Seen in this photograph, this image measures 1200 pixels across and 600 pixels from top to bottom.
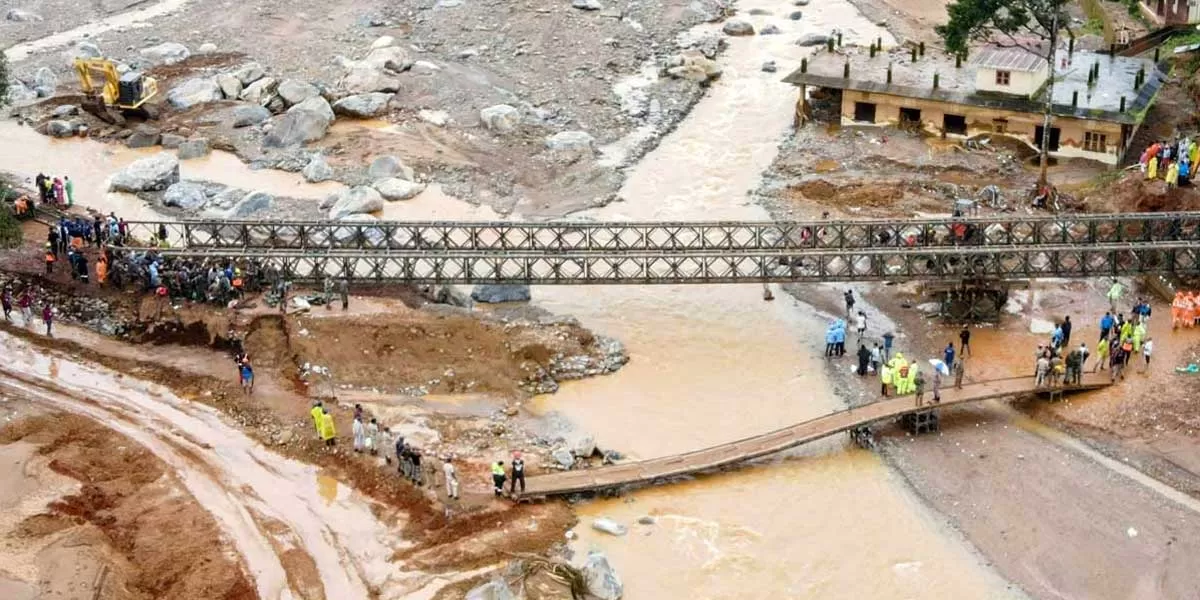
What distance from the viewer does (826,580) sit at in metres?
29.8

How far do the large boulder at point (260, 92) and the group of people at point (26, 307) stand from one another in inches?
815

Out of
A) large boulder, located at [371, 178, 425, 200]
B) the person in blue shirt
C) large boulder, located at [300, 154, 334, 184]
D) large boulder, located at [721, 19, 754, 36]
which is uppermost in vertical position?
large boulder, located at [721, 19, 754, 36]

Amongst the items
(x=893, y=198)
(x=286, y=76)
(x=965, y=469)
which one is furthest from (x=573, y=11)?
(x=965, y=469)

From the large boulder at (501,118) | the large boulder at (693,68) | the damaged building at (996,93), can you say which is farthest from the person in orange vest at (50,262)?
the large boulder at (693,68)

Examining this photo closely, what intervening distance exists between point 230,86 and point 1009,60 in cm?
3202

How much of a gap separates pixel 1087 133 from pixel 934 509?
2347cm

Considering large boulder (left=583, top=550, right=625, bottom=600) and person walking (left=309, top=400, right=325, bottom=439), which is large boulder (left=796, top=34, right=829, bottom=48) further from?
large boulder (left=583, top=550, right=625, bottom=600)

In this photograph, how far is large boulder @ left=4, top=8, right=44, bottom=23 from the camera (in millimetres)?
73188

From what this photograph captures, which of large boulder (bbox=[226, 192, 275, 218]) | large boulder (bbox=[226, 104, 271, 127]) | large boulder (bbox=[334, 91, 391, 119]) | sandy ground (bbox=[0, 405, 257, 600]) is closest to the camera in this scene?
sandy ground (bbox=[0, 405, 257, 600])

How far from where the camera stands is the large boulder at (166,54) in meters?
65.4

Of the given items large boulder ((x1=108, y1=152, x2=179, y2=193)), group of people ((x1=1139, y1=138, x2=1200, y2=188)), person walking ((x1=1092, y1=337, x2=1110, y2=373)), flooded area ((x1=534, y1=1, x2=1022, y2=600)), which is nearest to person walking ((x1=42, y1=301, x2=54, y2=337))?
large boulder ((x1=108, y1=152, x2=179, y2=193))

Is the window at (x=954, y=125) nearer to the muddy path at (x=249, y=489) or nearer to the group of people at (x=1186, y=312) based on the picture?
the group of people at (x=1186, y=312)

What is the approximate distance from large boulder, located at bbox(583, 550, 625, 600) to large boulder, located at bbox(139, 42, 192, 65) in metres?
44.2

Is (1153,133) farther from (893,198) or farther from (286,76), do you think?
(286,76)
